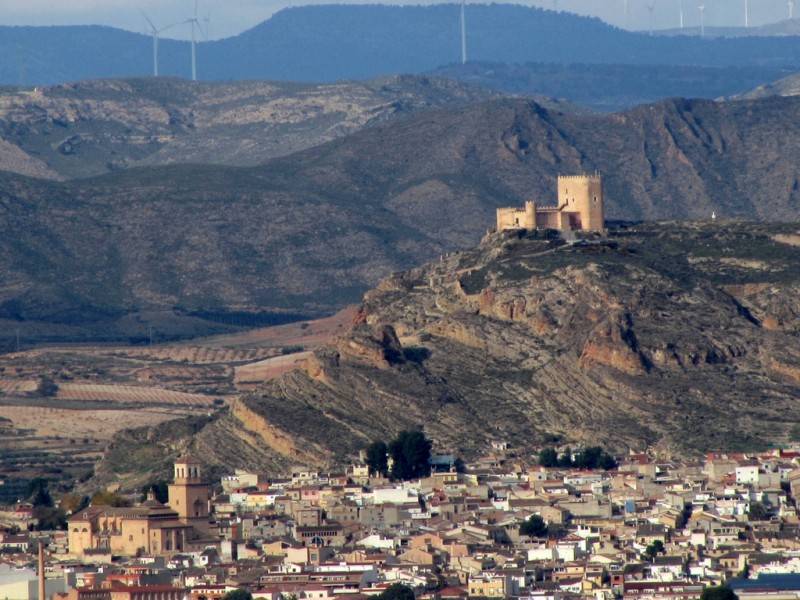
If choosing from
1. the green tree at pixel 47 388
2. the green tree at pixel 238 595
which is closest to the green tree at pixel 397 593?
the green tree at pixel 238 595

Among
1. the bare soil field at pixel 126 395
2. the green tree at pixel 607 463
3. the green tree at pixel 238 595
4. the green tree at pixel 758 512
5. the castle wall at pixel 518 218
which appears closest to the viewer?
the green tree at pixel 238 595

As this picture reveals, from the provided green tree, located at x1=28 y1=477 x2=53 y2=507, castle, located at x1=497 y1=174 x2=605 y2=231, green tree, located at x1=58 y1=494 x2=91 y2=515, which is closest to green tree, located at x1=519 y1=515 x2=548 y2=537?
green tree, located at x1=58 y1=494 x2=91 y2=515

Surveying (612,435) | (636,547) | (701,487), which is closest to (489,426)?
(612,435)

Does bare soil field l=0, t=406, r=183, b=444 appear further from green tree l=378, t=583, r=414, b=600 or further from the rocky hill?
green tree l=378, t=583, r=414, b=600

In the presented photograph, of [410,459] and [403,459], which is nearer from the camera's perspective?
[410,459]

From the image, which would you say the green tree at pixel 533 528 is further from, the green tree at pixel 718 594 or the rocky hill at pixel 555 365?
the rocky hill at pixel 555 365

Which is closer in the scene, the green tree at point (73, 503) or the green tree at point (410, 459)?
the green tree at point (73, 503)

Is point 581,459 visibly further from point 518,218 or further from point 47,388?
point 47,388

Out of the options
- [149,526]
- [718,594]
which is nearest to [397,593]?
[718,594]
